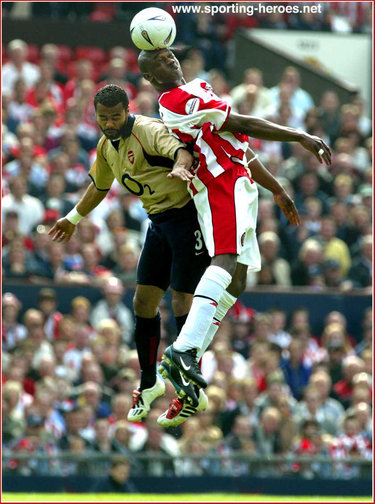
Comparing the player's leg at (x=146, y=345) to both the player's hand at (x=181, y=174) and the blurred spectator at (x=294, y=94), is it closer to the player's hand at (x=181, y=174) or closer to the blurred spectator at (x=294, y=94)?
the player's hand at (x=181, y=174)

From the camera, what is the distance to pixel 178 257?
9.05 metres

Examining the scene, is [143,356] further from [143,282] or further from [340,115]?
[340,115]

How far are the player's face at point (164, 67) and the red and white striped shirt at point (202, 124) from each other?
95 mm

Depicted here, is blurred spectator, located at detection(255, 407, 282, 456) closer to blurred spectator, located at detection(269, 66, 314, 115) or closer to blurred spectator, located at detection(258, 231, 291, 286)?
blurred spectator, located at detection(258, 231, 291, 286)

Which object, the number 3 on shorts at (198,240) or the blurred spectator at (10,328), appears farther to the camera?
the blurred spectator at (10,328)

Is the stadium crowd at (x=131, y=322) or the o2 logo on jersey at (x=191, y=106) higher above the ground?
the o2 logo on jersey at (x=191, y=106)

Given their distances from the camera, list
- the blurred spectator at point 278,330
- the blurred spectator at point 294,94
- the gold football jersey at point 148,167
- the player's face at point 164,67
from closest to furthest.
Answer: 1. the player's face at point 164,67
2. the gold football jersey at point 148,167
3. the blurred spectator at point 278,330
4. the blurred spectator at point 294,94

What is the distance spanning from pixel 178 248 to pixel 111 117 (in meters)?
1.03

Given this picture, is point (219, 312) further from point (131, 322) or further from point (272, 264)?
point (272, 264)

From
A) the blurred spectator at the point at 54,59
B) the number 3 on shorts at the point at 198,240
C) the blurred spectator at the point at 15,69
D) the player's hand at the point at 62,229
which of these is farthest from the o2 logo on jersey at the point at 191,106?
the blurred spectator at the point at 54,59

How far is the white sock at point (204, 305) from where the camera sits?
28.2 feet

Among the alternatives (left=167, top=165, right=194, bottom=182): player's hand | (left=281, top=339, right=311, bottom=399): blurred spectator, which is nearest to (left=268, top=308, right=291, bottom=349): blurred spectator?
(left=281, top=339, right=311, bottom=399): blurred spectator

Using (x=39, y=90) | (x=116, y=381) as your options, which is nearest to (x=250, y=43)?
→ (x=39, y=90)

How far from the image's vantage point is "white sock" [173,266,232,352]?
861cm
